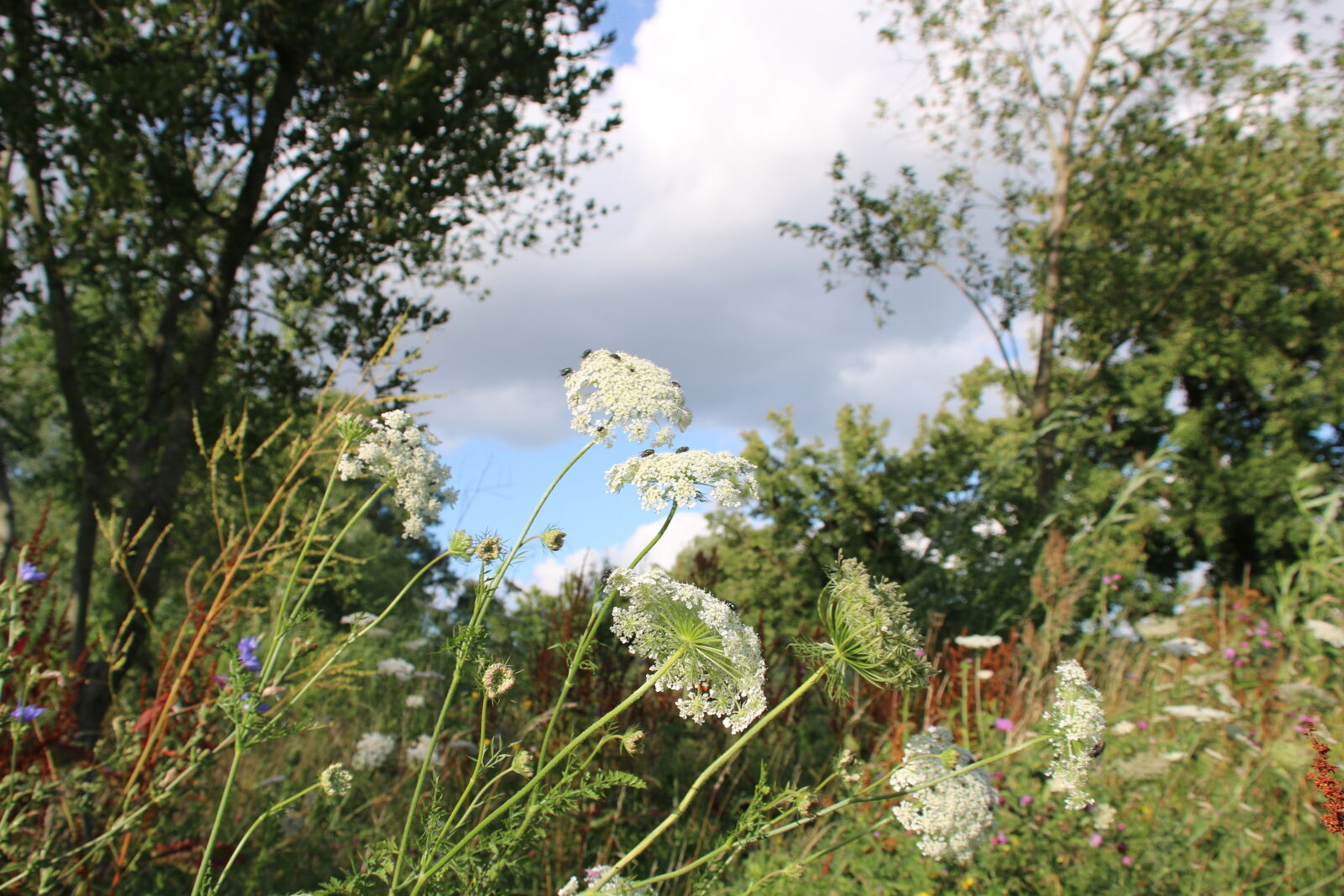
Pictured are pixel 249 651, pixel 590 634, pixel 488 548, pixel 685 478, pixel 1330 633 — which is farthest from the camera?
pixel 1330 633

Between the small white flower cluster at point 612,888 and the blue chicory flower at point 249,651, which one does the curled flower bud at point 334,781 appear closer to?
the small white flower cluster at point 612,888

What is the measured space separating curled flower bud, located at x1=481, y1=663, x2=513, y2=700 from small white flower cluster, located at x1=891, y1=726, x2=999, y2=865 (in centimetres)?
99

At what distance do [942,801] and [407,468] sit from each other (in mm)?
1565

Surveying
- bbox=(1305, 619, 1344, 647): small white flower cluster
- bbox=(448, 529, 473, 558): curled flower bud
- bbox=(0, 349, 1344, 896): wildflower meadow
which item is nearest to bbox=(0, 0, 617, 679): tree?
bbox=(0, 349, 1344, 896): wildflower meadow

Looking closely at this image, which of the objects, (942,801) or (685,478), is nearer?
(685,478)

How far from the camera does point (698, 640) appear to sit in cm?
149

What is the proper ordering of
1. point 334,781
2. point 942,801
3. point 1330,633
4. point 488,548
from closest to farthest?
point 488,548, point 334,781, point 942,801, point 1330,633

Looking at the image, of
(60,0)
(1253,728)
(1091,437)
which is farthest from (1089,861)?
(1091,437)

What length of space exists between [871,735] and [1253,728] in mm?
2067

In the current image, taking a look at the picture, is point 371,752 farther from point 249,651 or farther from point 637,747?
point 637,747

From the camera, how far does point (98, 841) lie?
82.2 inches

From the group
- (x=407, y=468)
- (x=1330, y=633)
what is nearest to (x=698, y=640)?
(x=407, y=468)

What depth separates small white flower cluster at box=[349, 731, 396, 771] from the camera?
4012 mm

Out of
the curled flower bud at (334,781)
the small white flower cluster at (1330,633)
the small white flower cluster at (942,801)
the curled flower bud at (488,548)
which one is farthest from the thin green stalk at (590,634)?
the small white flower cluster at (1330,633)
